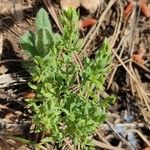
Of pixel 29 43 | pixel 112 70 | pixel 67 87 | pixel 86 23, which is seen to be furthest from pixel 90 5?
pixel 67 87

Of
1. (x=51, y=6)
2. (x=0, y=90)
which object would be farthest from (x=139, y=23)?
(x=0, y=90)

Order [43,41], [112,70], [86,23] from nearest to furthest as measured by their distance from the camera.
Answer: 1. [43,41]
2. [112,70]
3. [86,23]

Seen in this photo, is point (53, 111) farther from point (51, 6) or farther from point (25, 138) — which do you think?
point (51, 6)

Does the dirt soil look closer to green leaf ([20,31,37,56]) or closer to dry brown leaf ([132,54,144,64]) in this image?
dry brown leaf ([132,54,144,64])

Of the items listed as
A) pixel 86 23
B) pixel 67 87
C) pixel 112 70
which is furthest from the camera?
pixel 86 23

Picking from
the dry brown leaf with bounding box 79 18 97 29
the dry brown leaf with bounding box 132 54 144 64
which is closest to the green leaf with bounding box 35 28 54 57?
the dry brown leaf with bounding box 79 18 97 29

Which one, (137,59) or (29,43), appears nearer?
(29,43)

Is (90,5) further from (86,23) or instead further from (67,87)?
(67,87)
